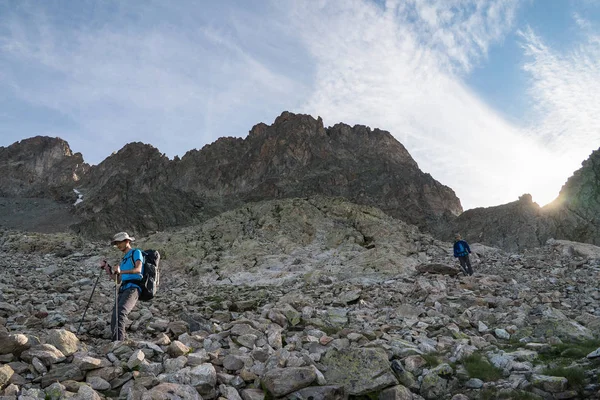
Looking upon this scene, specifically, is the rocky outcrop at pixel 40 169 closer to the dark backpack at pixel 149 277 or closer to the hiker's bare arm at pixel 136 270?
the dark backpack at pixel 149 277

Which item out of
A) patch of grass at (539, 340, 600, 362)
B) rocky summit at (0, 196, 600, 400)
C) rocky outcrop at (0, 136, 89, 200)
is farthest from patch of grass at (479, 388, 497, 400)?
rocky outcrop at (0, 136, 89, 200)

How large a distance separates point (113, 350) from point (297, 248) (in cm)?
2495

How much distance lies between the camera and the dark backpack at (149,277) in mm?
7648

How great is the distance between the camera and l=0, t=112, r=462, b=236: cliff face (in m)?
72.4

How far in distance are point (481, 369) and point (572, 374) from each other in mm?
1159

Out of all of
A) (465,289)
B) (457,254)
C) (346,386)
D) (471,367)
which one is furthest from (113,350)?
(457,254)

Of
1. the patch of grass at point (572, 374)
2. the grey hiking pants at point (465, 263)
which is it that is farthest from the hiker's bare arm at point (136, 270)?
the grey hiking pants at point (465, 263)

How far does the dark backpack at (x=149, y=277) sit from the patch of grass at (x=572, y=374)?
6714 millimetres

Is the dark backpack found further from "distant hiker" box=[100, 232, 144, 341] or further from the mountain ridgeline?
the mountain ridgeline

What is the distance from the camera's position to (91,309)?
442 inches

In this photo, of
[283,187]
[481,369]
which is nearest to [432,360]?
[481,369]

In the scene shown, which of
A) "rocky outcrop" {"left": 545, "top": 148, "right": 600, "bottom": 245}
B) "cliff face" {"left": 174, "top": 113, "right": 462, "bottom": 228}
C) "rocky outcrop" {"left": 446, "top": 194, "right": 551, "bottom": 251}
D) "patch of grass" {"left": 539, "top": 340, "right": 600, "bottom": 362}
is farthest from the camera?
"cliff face" {"left": 174, "top": 113, "right": 462, "bottom": 228}

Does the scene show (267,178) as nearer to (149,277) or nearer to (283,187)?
(283,187)

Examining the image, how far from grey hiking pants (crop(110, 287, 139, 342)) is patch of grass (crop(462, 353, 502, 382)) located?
578 cm
